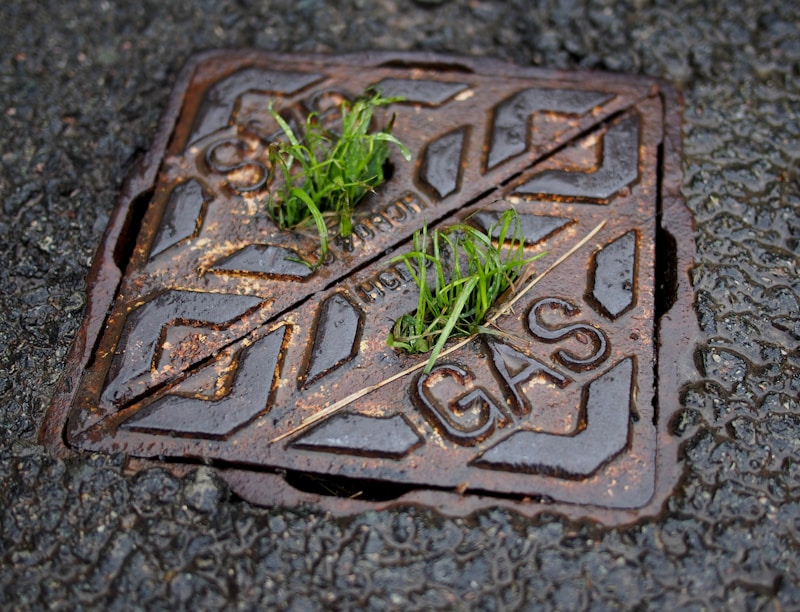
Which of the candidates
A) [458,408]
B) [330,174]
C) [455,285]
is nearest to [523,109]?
[330,174]

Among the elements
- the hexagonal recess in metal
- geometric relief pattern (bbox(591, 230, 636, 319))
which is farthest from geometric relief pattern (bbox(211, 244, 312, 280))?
geometric relief pattern (bbox(591, 230, 636, 319))

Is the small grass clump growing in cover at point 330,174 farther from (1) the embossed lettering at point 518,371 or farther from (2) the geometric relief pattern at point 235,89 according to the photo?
(1) the embossed lettering at point 518,371

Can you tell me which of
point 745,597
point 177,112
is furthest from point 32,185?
point 745,597

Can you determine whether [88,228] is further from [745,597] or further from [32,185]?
[745,597]

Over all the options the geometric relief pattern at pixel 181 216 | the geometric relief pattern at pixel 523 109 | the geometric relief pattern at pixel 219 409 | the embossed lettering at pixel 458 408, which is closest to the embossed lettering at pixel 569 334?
the embossed lettering at pixel 458 408

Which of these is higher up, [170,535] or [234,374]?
[234,374]

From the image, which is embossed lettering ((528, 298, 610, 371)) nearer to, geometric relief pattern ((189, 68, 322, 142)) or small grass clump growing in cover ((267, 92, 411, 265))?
small grass clump growing in cover ((267, 92, 411, 265))
